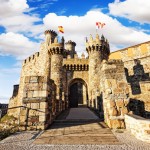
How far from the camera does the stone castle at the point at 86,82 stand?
6.21m

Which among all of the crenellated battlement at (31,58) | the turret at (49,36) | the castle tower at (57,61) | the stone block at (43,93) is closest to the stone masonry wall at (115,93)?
the stone block at (43,93)

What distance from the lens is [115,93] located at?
249 inches

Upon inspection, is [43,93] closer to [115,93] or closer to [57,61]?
[115,93]

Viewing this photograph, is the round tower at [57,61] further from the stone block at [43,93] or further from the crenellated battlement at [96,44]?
the stone block at [43,93]

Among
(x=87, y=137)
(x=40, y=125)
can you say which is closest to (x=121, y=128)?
(x=87, y=137)

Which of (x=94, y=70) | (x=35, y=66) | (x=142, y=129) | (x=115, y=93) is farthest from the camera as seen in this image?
(x=35, y=66)

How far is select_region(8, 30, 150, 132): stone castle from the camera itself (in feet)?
20.4

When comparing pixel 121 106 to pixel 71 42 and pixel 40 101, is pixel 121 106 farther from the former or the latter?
pixel 71 42

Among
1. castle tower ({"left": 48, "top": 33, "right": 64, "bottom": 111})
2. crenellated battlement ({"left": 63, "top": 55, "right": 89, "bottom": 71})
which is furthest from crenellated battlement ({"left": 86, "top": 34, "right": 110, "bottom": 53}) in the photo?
castle tower ({"left": 48, "top": 33, "right": 64, "bottom": 111})

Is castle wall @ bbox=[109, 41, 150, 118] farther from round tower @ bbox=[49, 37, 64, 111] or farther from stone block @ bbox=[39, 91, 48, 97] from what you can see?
stone block @ bbox=[39, 91, 48, 97]

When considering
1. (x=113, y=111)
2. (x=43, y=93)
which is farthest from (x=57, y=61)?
(x=113, y=111)

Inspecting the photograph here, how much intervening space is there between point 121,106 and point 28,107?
372 cm

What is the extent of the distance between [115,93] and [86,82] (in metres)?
16.9

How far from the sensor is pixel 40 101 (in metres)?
6.32
